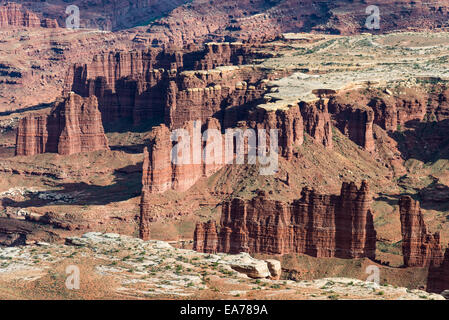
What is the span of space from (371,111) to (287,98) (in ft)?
40.3

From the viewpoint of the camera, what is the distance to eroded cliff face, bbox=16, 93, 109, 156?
509 ft

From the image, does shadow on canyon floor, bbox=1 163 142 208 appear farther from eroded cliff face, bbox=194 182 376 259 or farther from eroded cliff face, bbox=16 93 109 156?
eroded cliff face, bbox=194 182 376 259

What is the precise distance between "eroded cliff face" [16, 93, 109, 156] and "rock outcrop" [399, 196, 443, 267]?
74.4 m

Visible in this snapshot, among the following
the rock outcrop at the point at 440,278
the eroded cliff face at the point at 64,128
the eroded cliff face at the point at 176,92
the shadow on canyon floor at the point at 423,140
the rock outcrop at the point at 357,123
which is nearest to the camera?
the rock outcrop at the point at 440,278

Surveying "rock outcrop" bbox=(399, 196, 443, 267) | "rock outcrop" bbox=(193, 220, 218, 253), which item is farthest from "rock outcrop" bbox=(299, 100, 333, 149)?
"rock outcrop" bbox=(399, 196, 443, 267)

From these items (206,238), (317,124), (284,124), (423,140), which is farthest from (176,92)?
(206,238)

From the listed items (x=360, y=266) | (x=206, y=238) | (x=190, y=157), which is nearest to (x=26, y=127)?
(x=190, y=157)

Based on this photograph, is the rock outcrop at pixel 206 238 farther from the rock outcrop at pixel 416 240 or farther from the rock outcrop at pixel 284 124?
the rock outcrop at pixel 284 124

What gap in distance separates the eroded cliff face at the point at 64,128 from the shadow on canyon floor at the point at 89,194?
1038cm

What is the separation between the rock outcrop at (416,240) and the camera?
295ft

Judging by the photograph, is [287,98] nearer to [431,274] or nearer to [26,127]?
[26,127]

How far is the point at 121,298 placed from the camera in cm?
6506

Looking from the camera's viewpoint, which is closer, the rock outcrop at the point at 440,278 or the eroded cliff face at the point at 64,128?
the rock outcrop at the point at 440,278

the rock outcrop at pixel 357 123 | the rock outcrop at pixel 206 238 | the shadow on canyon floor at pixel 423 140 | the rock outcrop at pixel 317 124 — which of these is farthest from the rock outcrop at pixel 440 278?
the shadow on canyon floor at pixel 423 140
